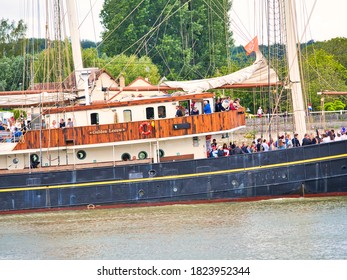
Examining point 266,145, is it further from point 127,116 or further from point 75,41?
point 75,41

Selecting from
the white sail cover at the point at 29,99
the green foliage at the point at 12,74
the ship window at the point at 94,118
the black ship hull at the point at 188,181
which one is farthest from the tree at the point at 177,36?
the black ship hull at the point at 188,181

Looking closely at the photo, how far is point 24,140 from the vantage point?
177 ft

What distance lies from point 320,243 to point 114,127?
1441 cm

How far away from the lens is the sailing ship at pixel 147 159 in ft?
170

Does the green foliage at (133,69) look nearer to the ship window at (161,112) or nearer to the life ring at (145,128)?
the ship window at (161,112)

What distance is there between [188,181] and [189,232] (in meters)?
7.67

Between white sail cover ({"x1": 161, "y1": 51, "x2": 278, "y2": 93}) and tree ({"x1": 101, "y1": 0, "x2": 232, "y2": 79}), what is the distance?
110ft

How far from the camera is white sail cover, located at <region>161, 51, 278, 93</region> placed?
54.8 meters

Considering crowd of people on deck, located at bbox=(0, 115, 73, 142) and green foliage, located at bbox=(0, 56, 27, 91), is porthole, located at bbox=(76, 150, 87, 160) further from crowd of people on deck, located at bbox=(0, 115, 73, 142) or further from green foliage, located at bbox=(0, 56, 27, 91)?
green foliage, located at bbox=(0, 56, 27, 91)

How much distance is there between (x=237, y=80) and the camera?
5531 centimetres

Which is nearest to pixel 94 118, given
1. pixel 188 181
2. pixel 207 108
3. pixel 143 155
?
pixel 143 155

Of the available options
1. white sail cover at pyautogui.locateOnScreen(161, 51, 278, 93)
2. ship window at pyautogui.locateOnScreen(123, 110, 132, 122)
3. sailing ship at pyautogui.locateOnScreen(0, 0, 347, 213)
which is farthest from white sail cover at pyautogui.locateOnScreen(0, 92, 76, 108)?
white sail cover at pyautogui.locateOnScreen(161, 51, 278, 93)
